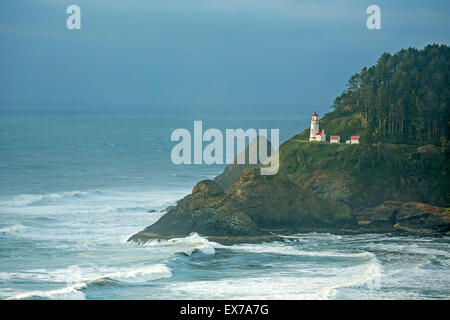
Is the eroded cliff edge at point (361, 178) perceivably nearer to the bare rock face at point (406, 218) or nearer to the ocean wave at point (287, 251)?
the bare rock face at point (406, 218)

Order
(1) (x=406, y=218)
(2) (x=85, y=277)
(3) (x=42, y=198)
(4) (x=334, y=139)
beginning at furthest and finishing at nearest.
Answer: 1. (3) (x=42, y=198)
2. (4) (x=334, y=139)
3. (1) (x=406, y=218)
4. (2) (x=85, y=277)

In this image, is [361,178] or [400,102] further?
[400,102]

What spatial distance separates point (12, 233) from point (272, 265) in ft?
48.6

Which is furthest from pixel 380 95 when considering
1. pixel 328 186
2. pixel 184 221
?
pixel 184 221

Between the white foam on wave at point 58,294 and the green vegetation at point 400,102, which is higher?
the green vegetation at point 400,102

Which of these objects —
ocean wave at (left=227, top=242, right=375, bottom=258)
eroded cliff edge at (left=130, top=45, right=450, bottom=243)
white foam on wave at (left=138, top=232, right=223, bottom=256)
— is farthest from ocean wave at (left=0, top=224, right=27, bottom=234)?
ocean wave at (left=227, top=242, right=375, bottom=258)

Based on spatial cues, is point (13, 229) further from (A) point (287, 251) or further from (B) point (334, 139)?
(B) point (334, 139)

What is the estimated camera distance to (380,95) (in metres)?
53.9

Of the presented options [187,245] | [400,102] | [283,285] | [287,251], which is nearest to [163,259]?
[187,245]

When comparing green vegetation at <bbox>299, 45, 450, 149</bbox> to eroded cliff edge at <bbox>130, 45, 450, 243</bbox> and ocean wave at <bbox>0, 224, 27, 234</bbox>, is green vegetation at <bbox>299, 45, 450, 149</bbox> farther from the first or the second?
ocean wave at <bbox>0, 224, 27, 234</bbox>

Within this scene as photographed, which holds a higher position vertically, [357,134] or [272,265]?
[357,134]

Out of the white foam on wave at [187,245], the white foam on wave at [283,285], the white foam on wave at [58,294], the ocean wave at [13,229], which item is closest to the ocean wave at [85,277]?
the white foam on wave at [58,294]
